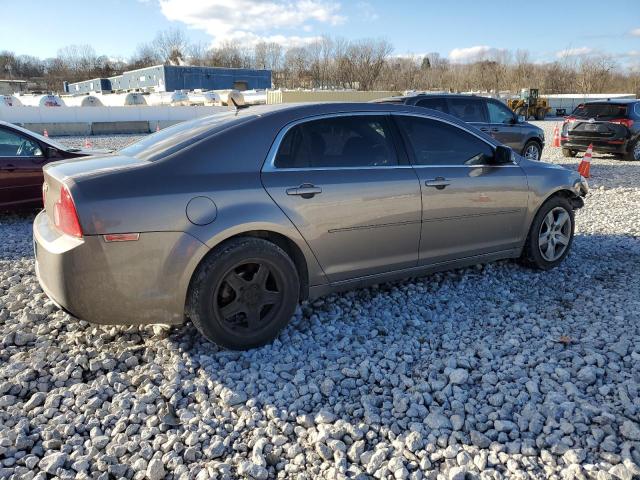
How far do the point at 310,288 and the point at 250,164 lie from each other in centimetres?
99

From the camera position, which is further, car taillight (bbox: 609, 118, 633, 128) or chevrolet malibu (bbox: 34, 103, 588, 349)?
car taillight (bbox: 609, 118, 633, 128)

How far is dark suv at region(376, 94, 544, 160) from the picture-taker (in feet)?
32.5

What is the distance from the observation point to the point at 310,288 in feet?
12.3

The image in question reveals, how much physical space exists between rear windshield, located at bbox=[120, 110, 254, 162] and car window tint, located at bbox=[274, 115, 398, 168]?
15.2 inches

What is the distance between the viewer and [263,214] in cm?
336

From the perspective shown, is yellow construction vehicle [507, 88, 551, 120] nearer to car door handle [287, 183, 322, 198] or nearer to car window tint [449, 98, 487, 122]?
car window tint [449, 98, 487, 122]

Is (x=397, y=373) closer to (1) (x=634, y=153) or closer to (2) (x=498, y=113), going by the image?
(2) (x=498, y=113)

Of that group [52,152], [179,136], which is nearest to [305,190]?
[179,136]

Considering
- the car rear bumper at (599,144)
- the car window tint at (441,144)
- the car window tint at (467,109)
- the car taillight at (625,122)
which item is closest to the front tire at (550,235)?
the car window tint at (441,144)

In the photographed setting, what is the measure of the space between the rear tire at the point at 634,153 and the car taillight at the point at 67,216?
14.1m

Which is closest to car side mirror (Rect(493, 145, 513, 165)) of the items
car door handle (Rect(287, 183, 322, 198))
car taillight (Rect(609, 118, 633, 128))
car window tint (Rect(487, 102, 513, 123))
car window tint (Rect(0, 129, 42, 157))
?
car door handle (Rect(287, 183, 322, 198))

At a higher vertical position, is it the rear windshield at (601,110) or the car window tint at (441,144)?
the rear windshield at (601,110)

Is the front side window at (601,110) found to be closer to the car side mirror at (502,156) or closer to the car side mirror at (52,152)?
the car side mirror at (502,156)

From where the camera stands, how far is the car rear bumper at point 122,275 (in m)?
3.03
